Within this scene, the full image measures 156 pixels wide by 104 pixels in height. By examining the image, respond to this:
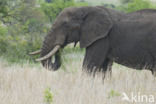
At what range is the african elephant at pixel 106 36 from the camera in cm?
811

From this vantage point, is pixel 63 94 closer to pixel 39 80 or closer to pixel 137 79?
pixel 39 80

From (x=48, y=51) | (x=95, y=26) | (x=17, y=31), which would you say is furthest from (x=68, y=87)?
(x=17, y=31)

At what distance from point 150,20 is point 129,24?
0.45m

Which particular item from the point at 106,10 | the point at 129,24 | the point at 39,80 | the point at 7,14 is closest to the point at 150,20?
the point at 129,24

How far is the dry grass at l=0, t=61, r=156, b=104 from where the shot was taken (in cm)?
614

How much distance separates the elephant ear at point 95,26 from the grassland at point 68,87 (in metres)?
0.79

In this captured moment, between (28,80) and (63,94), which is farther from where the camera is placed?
(28,80)

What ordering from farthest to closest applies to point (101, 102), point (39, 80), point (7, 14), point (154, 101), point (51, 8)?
point (51, 8)
point (7, 14)
point (39, 80)
point (154, 101)
point (101, 102)

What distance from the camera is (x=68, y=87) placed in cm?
717

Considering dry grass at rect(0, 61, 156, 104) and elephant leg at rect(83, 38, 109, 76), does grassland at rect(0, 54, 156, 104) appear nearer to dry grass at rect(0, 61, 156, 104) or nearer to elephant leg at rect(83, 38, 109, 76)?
dry grass at rect(0, 61, 156, 104)

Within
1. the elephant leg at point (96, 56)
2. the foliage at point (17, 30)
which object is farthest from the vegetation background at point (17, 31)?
the elephant leg at point (96, 56)

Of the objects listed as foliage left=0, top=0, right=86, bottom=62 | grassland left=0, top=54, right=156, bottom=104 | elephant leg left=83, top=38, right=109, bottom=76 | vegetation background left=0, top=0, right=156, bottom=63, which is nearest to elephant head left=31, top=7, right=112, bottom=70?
elephant leg left=83, top=38, right=109, bottom=76

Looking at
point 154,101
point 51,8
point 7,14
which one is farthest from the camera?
point 51,8

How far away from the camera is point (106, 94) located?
6781mm
